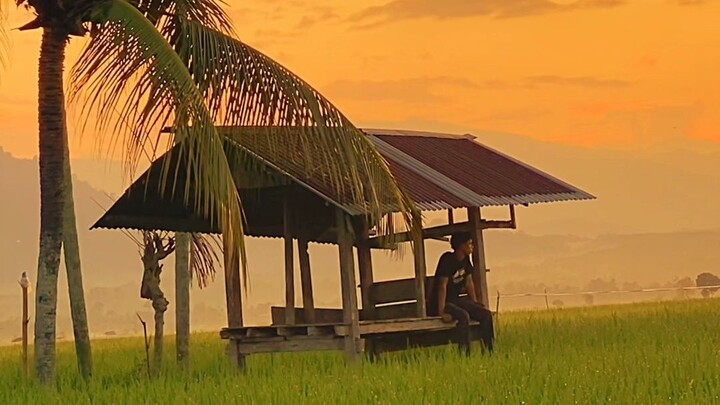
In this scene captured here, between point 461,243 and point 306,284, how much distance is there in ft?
7.04

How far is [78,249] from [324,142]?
5.72 metres

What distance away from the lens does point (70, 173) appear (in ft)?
58.4

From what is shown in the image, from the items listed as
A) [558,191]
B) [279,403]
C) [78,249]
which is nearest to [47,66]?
[78,249]

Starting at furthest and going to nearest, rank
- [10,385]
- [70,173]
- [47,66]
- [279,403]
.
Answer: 1. [70,173]
2. [10,385]
3. [47,66]
4. [279,403]

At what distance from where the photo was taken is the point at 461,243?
55.4ft

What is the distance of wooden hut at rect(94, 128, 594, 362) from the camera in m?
15.8

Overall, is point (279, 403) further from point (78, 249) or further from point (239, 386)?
point (78, 249)

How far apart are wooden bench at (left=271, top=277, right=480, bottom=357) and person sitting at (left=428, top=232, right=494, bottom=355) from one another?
0.15 m

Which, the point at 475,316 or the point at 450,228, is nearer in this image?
the point at 475,316

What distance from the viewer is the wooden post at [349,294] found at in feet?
51.6

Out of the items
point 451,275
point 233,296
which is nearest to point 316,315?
point 233,296

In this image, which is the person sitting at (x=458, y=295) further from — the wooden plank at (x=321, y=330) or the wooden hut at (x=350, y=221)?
the wooden plank at (x=321, y=330)

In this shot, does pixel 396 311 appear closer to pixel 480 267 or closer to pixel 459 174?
pixel 480 267

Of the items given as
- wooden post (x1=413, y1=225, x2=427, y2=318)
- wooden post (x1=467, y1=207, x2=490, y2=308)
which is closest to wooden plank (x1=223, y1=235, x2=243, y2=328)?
wooden post (x1=413, y1=225, x2=427, y2=318)
